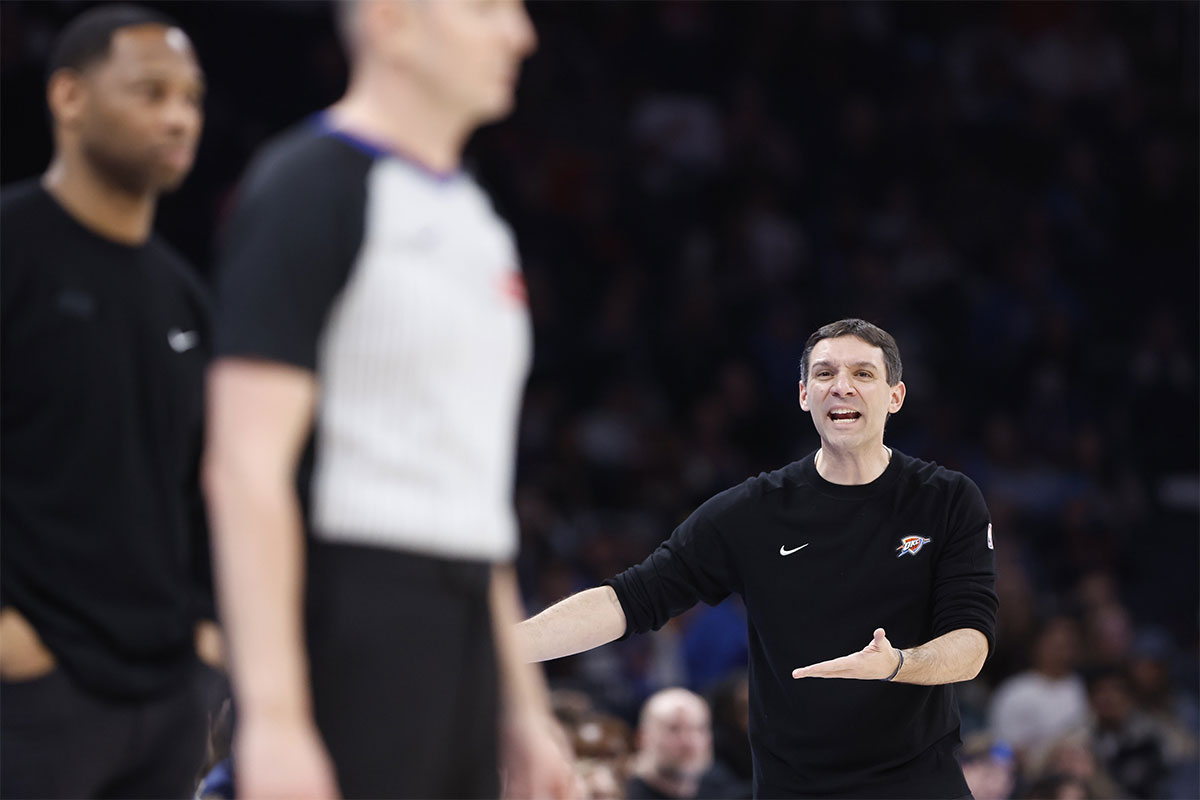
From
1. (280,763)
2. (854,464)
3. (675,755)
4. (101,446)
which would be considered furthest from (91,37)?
(675,755)

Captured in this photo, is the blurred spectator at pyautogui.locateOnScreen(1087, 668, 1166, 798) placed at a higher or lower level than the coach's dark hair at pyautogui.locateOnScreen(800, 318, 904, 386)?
lower

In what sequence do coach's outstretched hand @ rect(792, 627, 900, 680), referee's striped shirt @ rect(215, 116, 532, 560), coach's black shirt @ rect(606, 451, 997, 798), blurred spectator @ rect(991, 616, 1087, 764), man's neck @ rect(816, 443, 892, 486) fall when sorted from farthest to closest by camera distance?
1. blurred spectator @ rect(991, 616, 1087, 764)
2. man's neck @ rect(816, 443, 892, 486)
3. coach's black shirt @ rect(606, 451, 997, 798)
4. coach's outstretched hand @ rect(792, 627, 900, 680)
5. referee's striped shirt @ rect(215, 116, 532, 560)

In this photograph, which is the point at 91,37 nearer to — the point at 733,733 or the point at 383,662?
the point at 383,662

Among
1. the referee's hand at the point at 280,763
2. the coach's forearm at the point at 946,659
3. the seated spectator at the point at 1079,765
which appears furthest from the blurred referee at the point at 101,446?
the seated spectator at the point at 1079,765

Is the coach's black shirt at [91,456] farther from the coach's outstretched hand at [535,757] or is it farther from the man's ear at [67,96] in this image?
the coach's outstretched hand at [535,757]

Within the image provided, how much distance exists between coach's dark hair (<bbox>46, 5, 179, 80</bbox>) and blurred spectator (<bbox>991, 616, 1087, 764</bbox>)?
8.16 meters

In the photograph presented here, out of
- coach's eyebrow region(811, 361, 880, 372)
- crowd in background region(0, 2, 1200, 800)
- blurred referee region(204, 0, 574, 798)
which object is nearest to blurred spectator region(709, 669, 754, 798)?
crowd in background region(0, 2, 1200, 800)

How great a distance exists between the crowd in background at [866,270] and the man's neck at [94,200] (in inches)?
262

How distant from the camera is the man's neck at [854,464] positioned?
14.8 feet

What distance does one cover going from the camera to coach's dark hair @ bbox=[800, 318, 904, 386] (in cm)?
457

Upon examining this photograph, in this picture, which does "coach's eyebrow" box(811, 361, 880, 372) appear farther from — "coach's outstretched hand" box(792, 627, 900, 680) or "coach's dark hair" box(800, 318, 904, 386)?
"coach's outstretched hand" box(792, 627, 900, 680)

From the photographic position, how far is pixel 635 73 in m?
14.4

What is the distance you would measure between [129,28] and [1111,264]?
13097mm

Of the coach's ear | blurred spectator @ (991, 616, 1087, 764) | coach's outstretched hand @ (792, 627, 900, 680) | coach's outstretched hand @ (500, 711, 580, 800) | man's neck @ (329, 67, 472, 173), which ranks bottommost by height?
blurred spectator @ (991, 616, 1087, 764)
